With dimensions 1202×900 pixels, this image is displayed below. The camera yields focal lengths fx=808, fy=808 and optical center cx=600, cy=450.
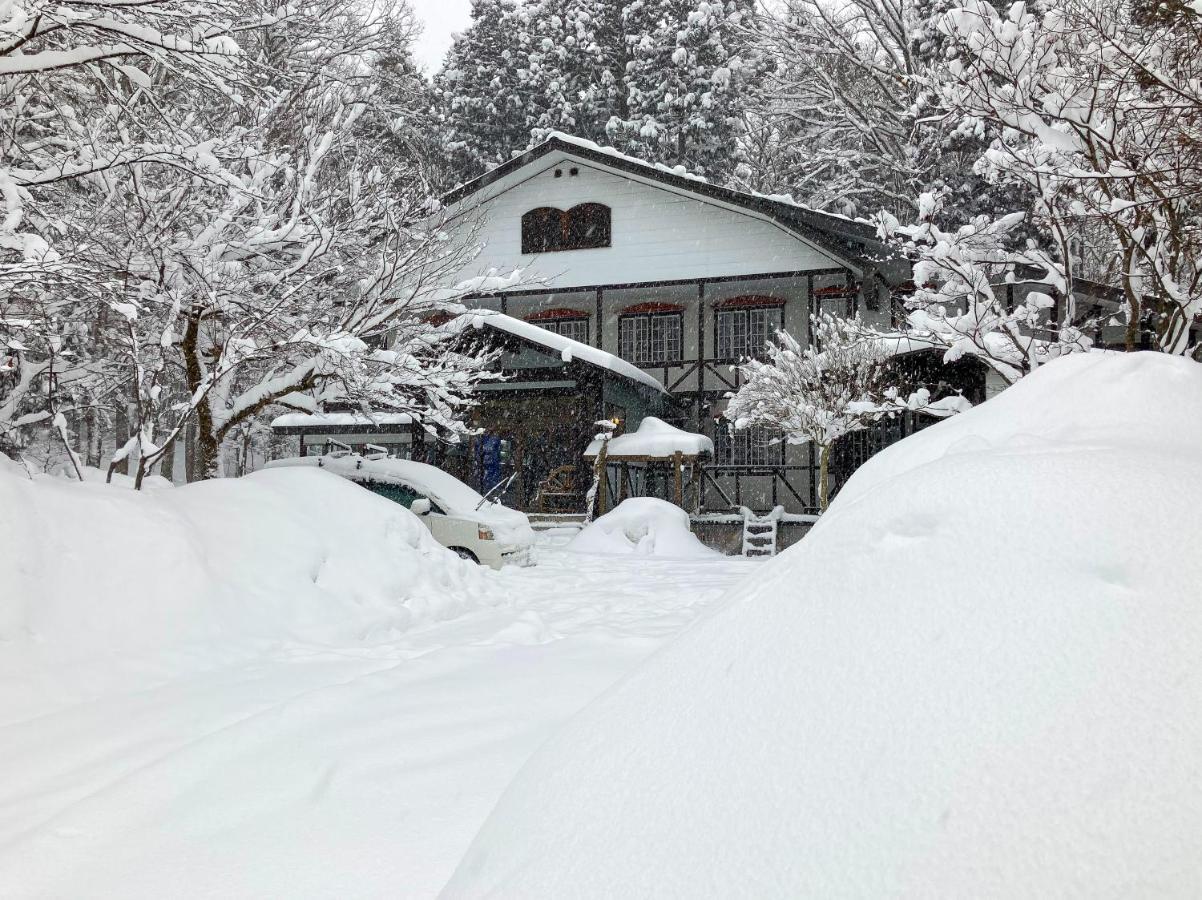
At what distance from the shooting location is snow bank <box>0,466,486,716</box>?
4266 millimetres

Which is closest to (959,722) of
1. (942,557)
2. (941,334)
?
(942,557)

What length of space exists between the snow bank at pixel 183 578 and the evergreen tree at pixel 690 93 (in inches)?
1109

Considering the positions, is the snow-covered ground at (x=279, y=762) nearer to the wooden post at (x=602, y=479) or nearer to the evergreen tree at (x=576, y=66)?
the wooden post at (x=602, y=479)

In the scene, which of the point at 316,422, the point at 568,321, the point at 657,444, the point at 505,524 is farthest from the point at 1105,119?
the point at 568,321

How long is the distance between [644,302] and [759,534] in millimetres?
8714

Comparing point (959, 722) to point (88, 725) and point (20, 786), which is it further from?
point (88, 725)

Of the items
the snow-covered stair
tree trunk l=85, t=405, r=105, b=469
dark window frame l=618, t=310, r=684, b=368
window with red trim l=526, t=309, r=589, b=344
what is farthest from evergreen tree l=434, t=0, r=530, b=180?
the snow-covered stair

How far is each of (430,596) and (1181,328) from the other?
645 cm

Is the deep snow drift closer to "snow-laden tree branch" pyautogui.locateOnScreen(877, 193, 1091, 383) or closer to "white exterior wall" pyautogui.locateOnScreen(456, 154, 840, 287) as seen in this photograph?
"snow-laden tree branch" pyautogui.locateOnScreen(877, 193, 1091, 383)

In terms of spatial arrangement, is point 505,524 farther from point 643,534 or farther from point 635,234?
point 635,234

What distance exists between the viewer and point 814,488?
2014 cm

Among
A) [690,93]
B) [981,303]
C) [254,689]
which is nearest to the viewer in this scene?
[254,689]

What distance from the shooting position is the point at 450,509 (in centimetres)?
1080

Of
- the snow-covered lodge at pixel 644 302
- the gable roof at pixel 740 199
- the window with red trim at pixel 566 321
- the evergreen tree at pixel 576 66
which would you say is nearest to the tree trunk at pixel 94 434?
the snow-covered lodge at pixel 644 302
